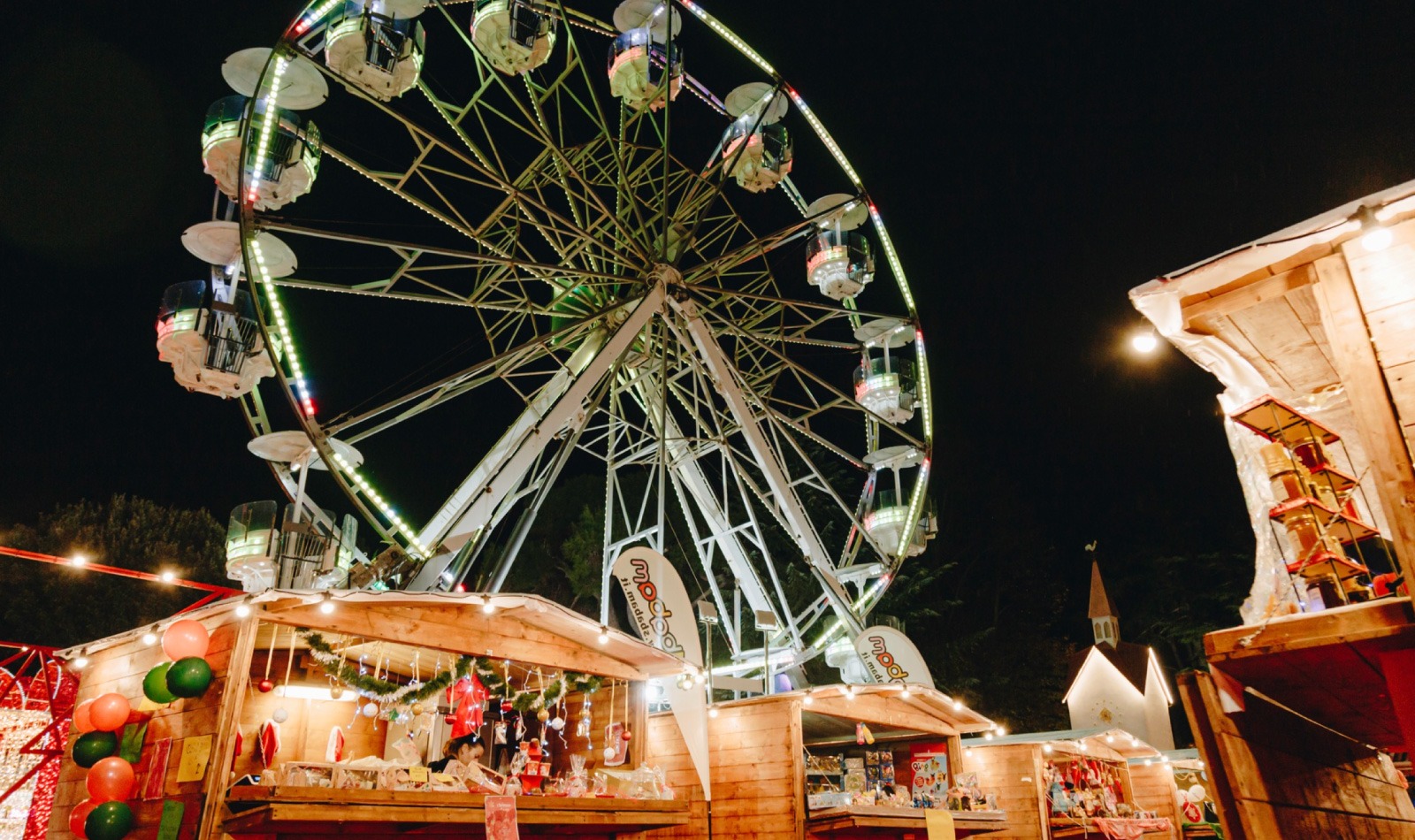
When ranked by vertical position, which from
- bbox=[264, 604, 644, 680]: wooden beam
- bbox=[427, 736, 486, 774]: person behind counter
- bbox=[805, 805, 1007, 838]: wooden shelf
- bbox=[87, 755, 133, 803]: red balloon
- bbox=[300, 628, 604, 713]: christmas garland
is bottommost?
Answer: bbox=[805, 805, 1007, 838]: wooden shelf

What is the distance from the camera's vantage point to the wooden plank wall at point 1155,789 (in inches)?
623

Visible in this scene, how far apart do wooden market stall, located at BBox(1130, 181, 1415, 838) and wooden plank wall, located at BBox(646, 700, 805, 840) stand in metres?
5.26

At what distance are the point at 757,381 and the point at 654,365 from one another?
1685 mm

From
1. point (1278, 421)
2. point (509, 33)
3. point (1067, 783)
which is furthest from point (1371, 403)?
point (1067, 783)

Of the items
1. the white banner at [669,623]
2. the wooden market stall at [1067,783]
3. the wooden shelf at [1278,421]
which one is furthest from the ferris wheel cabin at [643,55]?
the wooden market stall at [1067,783]

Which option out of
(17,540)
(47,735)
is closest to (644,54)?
(47,735)

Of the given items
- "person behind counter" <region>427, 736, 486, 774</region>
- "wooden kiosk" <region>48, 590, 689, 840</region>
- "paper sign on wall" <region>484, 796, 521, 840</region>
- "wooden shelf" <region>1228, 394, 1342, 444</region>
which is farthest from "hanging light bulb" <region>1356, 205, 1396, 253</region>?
"person behind counter" <region>427, 736, 486, 774</region>

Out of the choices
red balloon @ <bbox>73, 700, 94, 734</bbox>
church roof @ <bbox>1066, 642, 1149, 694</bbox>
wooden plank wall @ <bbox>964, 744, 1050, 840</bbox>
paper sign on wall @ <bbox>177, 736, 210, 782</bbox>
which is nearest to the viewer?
paper sign on wall @ <bbox>177, 736, 210, 782</bbox>

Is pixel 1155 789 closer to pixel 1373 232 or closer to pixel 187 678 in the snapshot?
pixel 1373 232

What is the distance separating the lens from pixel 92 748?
6.39 m

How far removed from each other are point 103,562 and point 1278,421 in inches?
1080

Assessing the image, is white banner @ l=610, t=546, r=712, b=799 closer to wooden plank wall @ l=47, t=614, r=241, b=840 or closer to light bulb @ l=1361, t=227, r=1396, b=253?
wooden plank wall @ l=47, t=614, r=241, b=840

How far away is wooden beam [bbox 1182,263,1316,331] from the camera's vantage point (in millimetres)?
3854

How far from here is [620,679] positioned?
28.3 feet
